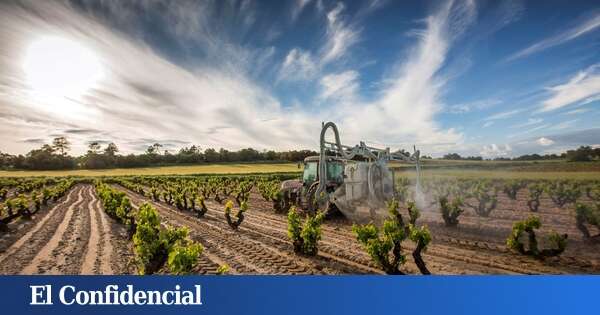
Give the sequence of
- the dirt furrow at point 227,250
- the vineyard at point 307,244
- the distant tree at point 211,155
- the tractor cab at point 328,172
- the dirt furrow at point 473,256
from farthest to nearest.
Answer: the distant tree at point 211,155 < the tractor cab at point 328,172 < the dirt furrow at point 227,250 < the dirt furrow at point 473,256 < the vineyard at point 307,244

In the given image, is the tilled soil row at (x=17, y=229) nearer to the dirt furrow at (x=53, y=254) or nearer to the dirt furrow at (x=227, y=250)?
the dirt furrow at (x=53, y=254)

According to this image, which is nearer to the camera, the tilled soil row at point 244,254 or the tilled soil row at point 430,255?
the tilled soil row at point 430,255

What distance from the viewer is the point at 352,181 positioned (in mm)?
8844

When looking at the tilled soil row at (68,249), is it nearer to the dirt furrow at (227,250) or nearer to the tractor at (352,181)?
the dirt furrow at (227,250)

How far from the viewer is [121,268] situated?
18.1 feet

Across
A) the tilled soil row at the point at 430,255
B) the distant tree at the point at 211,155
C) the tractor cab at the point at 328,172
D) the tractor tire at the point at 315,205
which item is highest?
the distant tree at the point at 211,155

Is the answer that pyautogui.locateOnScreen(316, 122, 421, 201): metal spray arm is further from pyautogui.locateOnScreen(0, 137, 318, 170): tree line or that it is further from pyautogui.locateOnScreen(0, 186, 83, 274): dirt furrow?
pyautogui.locateOnScreen(0, 186, 83, 274): dirt furrow

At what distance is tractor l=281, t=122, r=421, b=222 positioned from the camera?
8.52 meters

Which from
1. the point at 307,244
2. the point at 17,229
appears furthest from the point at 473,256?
the point at 17,229

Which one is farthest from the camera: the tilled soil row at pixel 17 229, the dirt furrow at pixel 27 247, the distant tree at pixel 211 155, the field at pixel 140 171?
the distant tree at pixel 211 155

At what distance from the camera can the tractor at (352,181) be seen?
8.52m

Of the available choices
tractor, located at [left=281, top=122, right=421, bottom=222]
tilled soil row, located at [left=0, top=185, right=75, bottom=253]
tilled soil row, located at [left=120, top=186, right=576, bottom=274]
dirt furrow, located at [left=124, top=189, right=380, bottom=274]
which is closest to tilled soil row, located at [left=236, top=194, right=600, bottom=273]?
tilled soil row, located at [left=120, top=186, right=576, bottom=274]

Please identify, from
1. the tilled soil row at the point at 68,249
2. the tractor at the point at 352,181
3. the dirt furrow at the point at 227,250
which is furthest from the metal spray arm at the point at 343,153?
the tilled soil row at the point at 68,249

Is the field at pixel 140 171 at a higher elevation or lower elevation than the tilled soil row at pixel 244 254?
higher
